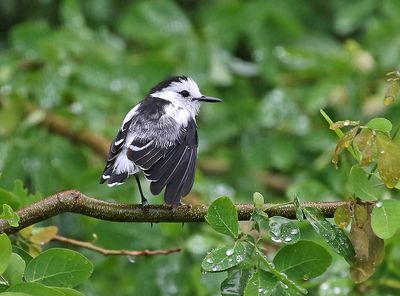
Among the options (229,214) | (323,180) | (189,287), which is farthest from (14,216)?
(323,180)

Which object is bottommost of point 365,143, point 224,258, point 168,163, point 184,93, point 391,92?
point 224,258

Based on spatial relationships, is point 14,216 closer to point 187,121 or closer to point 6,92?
point 187,121

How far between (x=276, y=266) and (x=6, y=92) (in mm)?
3344

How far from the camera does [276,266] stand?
9.69 feet

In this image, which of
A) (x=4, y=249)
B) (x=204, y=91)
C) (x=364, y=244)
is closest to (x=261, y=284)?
(x=364, y=244)

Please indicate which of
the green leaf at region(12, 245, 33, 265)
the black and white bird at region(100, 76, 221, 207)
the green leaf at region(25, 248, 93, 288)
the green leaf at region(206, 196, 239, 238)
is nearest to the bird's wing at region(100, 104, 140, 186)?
the black and white bird at region(100, 76, 221, 207)

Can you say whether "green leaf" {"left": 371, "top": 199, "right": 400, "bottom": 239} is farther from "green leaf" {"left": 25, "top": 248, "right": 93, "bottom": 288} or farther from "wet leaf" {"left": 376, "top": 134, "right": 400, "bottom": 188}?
"green leaf" {"left": 25, "top": 248, "right": 93, "bottom": 288}

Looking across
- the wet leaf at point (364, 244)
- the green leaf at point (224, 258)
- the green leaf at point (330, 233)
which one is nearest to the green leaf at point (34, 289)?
the green leaf at point (224, 258)

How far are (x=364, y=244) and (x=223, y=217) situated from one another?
1.59 ft

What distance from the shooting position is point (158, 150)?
3793 millimetres

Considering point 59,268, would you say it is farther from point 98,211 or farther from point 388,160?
point 388,160

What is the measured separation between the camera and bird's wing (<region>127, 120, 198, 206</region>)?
11.7 feet

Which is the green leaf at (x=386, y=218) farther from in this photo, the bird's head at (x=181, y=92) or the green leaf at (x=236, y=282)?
the bird's head at (x=181, y=92)

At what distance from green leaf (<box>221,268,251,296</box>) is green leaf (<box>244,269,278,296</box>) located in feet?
0.14
